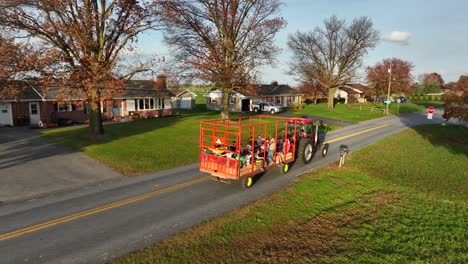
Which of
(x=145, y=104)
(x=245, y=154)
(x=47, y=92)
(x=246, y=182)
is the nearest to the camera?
→ (x=246, y=182)

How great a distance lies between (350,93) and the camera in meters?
83.5

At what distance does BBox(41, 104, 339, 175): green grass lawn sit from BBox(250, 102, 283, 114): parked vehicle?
68.9 feet

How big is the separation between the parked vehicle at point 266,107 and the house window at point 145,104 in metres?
17.0

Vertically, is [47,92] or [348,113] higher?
[47,92]

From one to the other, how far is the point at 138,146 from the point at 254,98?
3603cm

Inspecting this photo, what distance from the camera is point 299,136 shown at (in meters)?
16.5

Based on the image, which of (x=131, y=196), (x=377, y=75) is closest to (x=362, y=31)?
(x=377, y=75)

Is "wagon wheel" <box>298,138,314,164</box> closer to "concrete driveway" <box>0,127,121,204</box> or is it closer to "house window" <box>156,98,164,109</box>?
"concrete driveway" <box>0,127,121,204</box>

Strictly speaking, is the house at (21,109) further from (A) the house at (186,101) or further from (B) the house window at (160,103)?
(A) the house at (186,101)

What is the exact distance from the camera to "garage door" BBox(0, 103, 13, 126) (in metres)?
28.2

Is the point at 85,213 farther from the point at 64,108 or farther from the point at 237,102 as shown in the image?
the point at 237,102

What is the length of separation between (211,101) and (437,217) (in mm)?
46392

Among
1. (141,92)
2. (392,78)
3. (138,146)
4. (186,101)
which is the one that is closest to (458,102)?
(138,146)

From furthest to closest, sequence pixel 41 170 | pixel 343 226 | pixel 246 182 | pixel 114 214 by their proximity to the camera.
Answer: pixel 41 170
pixel 246 182
pixel 114 214
pixel 343 226
